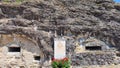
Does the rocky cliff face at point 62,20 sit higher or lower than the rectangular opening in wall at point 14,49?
higher

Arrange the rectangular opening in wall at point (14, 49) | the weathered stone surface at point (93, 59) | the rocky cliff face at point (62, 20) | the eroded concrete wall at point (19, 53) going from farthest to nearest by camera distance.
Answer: the rectangular opening in wall at point (14, 49), the rocky cliff face at point (62, 20), the eroded concrete wall at point (19, 53), the weathered stone surface at point (93, 59)

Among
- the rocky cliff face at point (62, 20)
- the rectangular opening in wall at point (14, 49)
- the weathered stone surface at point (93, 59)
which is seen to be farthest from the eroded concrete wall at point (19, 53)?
the weathered stone surface at point (93, 59)

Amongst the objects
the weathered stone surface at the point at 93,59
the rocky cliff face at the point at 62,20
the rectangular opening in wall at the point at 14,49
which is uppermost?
the rocky cliff face at the point at 62,20

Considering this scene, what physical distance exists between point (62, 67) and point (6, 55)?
234 inches

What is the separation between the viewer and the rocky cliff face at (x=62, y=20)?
17.9 m

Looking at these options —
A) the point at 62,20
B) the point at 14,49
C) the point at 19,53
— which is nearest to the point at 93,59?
the point at 62,20

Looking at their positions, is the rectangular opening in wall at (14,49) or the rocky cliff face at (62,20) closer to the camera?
the rocky cliff face at (62,20)

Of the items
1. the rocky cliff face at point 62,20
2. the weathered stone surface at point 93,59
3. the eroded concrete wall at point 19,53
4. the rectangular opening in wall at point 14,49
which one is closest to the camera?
the weathered stone surface at point 93,59

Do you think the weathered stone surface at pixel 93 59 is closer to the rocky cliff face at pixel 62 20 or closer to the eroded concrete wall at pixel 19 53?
the rocky cliff face at pixel 62 20

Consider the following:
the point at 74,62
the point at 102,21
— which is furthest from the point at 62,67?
the point at 102,21

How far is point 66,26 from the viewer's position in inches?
712

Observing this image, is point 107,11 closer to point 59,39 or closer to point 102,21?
point 102,21

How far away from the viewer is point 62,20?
1853 centimetres

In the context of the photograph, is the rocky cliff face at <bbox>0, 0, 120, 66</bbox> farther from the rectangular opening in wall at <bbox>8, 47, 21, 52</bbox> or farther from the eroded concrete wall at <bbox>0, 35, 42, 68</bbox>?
the rectangular opening in wall at <bbox>8, 47, 21, 52</bbox>
